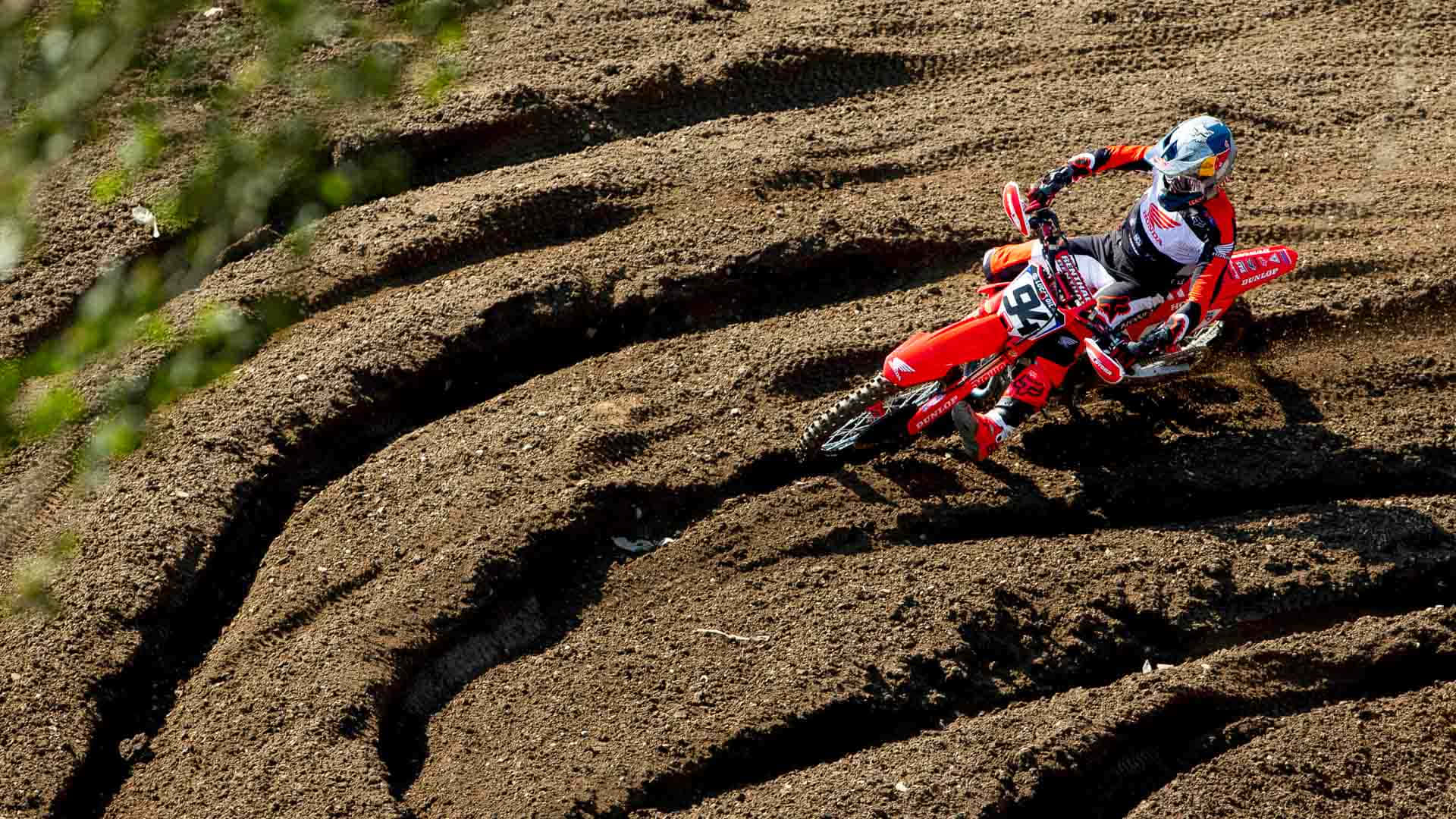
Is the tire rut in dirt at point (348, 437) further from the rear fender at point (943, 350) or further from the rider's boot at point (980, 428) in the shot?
the rider's boot at point (980, 428)

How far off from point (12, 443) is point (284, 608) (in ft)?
8.39

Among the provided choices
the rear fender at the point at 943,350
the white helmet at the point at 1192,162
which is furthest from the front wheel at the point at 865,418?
the white helmet at the point at 1192,162

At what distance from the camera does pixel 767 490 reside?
8.55m

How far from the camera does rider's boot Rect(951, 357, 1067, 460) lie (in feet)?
26.4

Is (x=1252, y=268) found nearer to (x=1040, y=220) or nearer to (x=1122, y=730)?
(x=1040, y=220)

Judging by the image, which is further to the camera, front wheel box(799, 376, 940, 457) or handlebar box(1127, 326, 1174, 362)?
front wheel box(799, 376, 940, 457)

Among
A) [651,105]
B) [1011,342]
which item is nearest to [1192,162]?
[1011,342]

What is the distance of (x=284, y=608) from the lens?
26.3 ft

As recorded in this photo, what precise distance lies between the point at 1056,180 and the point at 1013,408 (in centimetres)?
148

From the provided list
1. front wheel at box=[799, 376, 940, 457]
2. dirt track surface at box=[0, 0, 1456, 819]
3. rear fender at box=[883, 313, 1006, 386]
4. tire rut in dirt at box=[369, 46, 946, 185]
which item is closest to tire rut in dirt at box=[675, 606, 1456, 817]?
dirt track surface at box=[0, 0, 1456, 819]

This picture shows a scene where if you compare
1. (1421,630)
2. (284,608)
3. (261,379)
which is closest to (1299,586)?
(1421,630)

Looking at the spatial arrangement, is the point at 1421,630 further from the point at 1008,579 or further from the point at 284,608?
the point at 284,608

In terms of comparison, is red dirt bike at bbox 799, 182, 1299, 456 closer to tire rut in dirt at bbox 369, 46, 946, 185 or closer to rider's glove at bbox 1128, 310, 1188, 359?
rider's glove at bbox 1128, 310, 1188, 359

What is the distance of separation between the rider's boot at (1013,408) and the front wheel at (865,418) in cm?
34
